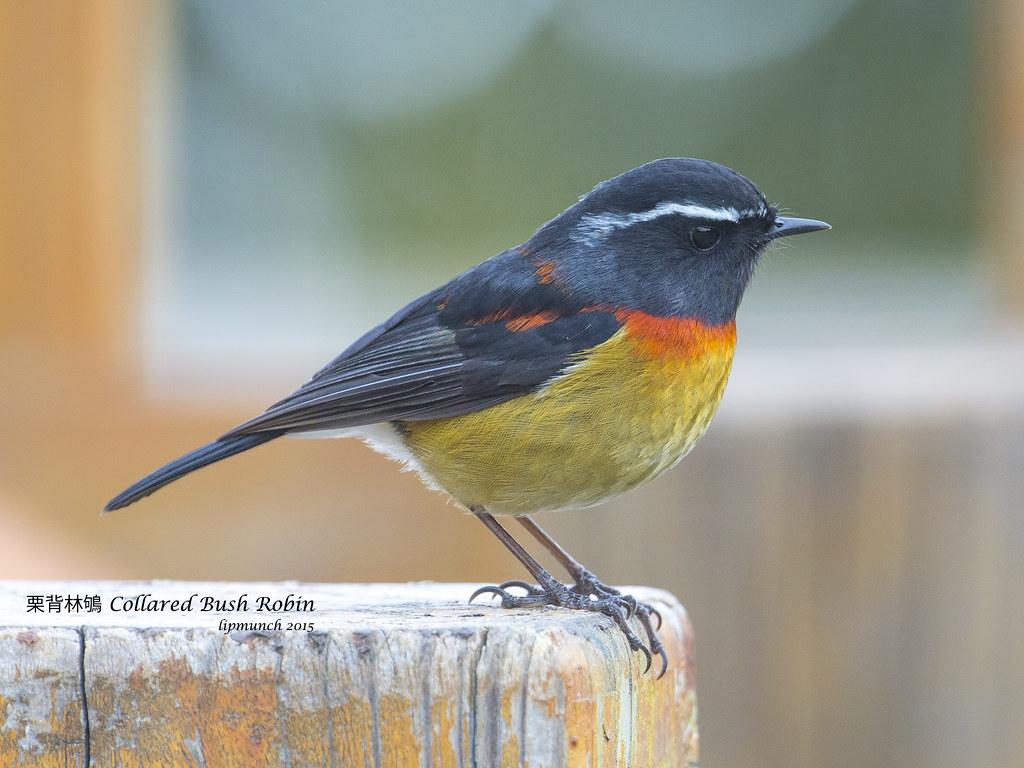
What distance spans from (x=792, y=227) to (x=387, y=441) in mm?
1537

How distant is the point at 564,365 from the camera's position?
4133 millimetres

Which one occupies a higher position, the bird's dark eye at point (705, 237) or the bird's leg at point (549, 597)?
the bird's dark eye at point (705, 237)

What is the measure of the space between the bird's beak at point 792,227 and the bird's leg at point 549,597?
135 cm

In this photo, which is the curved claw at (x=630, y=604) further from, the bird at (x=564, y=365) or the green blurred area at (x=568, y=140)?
the green blurred area at (x=568, y=140)

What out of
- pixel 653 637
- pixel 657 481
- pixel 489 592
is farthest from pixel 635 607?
pixel 657 481

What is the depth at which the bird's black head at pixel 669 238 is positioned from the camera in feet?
14.3

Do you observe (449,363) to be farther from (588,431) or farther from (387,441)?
(588,431)

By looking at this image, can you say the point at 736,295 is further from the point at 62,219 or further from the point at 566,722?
the point at 62,219

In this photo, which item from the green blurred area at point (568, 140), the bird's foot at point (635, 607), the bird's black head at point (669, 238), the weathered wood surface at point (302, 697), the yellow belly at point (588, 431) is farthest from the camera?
the green blurred area at point (568, 140)

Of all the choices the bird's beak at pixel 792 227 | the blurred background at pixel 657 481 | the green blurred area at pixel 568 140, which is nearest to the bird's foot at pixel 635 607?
the bird's beak at pixel 792 227

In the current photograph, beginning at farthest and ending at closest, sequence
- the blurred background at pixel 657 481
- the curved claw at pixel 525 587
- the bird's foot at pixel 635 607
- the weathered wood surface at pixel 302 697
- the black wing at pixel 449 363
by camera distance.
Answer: the blurred background at pixel 657 481 < the black wing at pixel 449 363 < the curved claw at pixel 525 587 < the bird's foot at pixel 635 607 < the weathered wood surface at pixel 302 697

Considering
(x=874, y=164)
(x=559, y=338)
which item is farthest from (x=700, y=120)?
(x=559, y=338)

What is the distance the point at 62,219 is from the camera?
5.78m

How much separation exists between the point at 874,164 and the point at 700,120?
185cm
